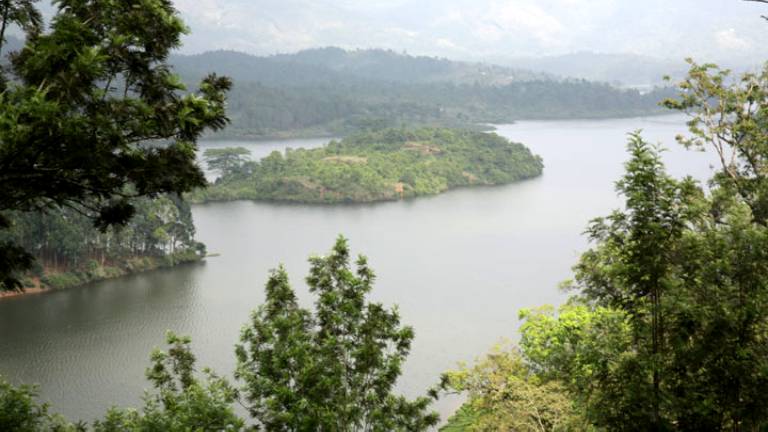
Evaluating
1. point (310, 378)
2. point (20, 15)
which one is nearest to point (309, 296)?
point (310, 378)

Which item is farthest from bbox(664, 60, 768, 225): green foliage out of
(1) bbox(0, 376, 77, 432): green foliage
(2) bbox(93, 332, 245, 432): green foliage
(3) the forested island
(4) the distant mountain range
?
(4) the distant mountain range

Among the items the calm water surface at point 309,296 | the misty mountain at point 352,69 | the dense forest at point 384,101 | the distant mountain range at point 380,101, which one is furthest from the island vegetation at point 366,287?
the misty mountain at point 352,69

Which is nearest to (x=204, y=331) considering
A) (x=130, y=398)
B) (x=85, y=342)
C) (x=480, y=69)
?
(x=85, y=342)

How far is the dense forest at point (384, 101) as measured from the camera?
65125mm

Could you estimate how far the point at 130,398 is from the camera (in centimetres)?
1314

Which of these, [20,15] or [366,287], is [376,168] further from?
[20,15]

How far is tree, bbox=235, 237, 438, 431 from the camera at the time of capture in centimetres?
585

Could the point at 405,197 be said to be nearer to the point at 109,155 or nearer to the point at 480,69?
the point at 109,155

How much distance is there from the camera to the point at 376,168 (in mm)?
38281

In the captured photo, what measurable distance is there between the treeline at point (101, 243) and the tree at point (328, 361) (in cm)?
1581

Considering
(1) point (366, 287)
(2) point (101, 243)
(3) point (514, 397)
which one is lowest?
(2) point (101, 243)

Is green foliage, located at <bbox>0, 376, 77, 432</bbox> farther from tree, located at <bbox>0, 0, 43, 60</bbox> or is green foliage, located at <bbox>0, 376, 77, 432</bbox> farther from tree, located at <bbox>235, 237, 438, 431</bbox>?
tree, located at <bbox>0, 0, 43, 60</bbox>

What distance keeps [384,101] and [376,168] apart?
41657mm

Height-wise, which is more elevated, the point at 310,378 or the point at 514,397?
the point at 310,378
